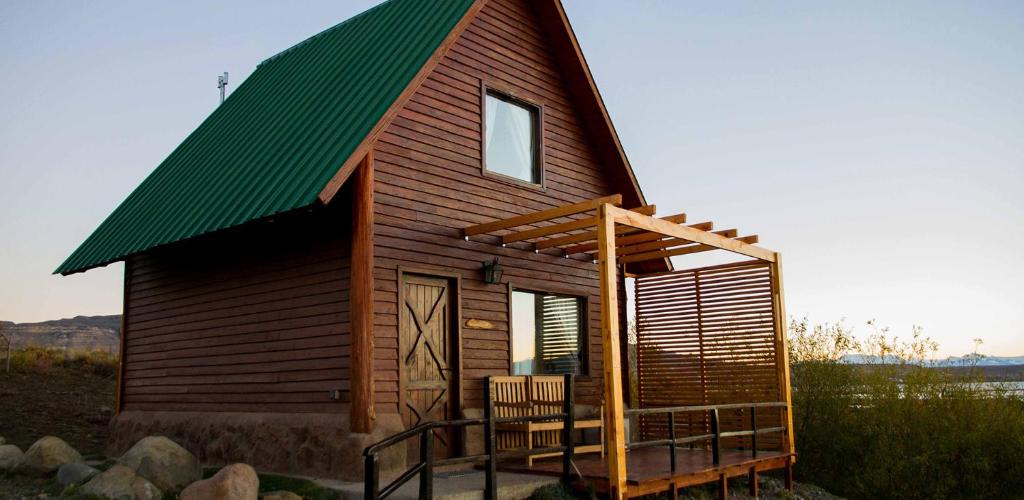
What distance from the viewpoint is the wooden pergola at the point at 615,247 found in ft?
28.4

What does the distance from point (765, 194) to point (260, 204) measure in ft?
41.4

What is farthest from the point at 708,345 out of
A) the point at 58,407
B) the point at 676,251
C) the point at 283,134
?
the point at 58,407

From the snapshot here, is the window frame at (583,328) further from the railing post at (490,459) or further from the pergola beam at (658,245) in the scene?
the railing post at (490,459)

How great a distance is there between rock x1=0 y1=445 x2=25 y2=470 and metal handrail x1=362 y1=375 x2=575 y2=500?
18.1ft

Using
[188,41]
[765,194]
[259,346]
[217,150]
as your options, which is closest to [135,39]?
[188,41]

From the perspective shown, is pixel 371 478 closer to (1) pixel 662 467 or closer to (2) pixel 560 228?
(1) pixel 662 467

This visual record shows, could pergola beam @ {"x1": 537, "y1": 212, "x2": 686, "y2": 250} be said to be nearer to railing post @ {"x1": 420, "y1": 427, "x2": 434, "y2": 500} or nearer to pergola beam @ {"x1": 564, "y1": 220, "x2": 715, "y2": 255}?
pergola beam @ {"x1": 564, "y1": 220, "x2": 715, "y2": 255}

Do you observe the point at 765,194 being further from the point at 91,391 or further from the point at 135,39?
the point at 91,391

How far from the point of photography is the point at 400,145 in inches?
429

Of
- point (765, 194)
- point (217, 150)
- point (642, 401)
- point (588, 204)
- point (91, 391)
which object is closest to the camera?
point (588, 204)

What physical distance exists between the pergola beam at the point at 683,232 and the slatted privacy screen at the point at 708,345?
77 cm

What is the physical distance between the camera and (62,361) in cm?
2550

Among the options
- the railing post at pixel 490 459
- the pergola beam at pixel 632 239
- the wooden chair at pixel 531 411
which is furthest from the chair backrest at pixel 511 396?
the pergola beam at pixel 632 239

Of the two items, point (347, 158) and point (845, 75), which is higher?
point (845, 75)
